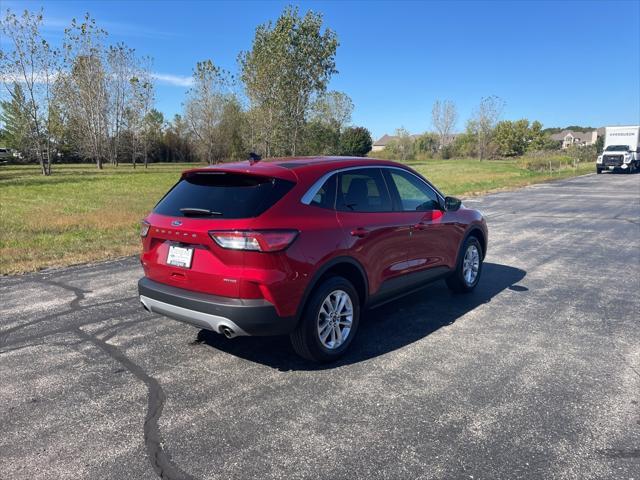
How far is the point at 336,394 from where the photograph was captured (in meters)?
3.48

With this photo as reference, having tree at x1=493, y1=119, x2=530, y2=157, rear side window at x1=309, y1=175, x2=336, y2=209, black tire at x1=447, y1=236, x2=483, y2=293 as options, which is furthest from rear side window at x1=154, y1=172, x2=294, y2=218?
tree at x1=493, y1=119, x2=530, y2=157

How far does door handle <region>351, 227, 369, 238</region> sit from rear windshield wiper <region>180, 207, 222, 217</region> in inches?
45.2

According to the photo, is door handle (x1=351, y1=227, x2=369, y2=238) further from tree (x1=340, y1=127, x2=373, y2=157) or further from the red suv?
tree (x1=340, y1=127, x2=373, y2=157)

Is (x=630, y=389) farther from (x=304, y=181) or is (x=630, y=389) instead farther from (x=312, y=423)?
(x=304, y=181)

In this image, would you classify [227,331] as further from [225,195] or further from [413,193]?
[413,193]

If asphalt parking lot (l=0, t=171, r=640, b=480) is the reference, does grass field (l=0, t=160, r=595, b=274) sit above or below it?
above

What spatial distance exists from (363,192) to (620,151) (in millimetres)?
39648

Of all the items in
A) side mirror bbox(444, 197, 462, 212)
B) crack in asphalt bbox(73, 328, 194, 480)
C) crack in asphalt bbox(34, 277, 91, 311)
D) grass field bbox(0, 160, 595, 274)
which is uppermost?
side mirror bbox(444, 197, 462, 212)

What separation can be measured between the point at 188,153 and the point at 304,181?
67277 mm

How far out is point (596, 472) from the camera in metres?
2.64

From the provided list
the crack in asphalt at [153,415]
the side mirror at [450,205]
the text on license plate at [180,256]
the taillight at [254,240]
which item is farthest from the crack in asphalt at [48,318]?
the side mirror at [450,205]

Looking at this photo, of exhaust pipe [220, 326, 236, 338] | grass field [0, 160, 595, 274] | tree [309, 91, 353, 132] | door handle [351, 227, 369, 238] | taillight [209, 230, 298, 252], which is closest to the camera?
taillight [209, 230, 298, 252]

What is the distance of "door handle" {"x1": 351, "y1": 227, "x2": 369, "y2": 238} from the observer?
4.02 meters

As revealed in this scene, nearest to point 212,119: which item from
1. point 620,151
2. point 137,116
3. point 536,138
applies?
point 137,116
